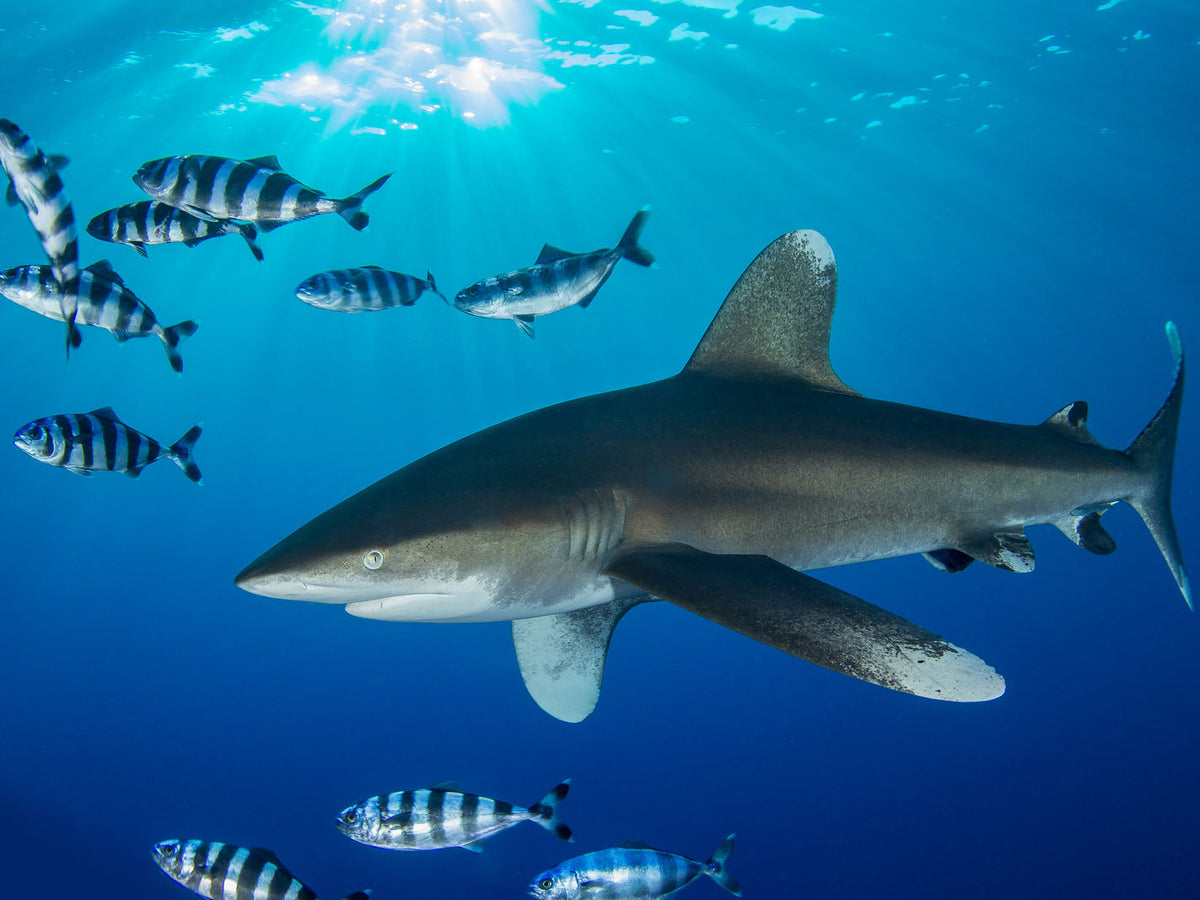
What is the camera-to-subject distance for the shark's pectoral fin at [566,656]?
3521 mm

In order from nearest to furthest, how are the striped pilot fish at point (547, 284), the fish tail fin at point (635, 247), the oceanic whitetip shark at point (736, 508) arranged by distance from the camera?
the oceanic whitetip shark at point (736, 508) < the striped pilot fish at point (547, 284) < the fish tail fin at point (635, 247)

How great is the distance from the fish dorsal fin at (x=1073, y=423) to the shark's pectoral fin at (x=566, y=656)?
2.61 meters

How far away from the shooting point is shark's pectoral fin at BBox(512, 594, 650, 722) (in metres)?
3.52

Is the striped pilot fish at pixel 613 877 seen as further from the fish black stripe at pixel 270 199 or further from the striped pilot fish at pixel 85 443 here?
the fish black stripe at pixel 270 199

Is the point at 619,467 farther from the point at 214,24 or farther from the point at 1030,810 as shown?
the point at 1030,810

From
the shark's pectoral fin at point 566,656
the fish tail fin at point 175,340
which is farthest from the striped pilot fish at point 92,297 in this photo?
the shark's pectoral fin at point 566,656

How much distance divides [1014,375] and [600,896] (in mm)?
89517

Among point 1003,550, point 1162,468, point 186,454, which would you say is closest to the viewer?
point 1003,550

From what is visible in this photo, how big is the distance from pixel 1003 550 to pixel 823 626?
6.29 ft

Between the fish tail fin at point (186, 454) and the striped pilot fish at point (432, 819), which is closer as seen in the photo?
the striped pilot fish at point (432, 819)

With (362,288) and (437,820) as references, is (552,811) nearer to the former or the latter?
(437,820)

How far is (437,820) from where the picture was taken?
3.97 meters

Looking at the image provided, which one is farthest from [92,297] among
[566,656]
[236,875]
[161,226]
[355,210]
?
[566,656]

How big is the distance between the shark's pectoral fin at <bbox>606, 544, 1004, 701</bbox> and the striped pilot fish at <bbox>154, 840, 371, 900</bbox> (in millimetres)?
3076
